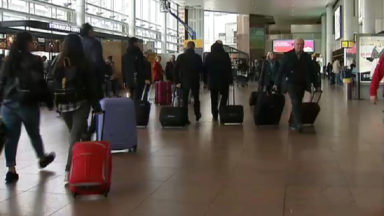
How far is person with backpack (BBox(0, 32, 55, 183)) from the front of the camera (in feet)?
17.1

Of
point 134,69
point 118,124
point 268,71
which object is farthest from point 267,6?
point 118,124

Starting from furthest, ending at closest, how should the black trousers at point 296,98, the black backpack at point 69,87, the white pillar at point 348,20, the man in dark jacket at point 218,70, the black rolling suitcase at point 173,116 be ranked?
the white pillar at point 348,20 < the man in dark jacket at point 218,70 < the black rolling suitcase at point 173,116 < the black trousers at point 296,98 < the black backpack at point 69,87

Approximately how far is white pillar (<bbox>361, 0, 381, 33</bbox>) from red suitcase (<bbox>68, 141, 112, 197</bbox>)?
71.4ft

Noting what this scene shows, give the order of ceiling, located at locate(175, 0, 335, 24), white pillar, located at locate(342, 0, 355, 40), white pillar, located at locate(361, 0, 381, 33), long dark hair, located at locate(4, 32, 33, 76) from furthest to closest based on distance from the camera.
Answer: ceiling, located at locate(175, 0, 335, 24) → white pillar, located at locate(342, 0, 355, 40) → white pillar, located at locate(361, 0, 381, 33) → long dark hair, located at locate(4, 32, 33, 76)

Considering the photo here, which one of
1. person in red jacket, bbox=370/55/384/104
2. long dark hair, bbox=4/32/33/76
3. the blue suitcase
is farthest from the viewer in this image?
the blue suitcase

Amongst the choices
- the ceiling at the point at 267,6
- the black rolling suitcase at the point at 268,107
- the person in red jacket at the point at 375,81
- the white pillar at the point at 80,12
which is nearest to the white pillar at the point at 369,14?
the white pillar at the point at 80,12

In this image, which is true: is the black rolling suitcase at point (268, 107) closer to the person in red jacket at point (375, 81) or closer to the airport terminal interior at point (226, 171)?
the airport terminal interior at point (226, 171)

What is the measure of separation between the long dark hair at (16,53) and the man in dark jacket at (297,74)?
4.79m

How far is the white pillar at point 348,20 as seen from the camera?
1164 inches

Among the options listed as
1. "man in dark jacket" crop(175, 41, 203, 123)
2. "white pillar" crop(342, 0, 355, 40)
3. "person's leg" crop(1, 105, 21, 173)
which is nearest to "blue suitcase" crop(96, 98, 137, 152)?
"person's leg" crop(1, 105, 21, 173)

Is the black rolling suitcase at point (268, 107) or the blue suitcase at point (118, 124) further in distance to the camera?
the black rolling suitcase at point (268, 107)

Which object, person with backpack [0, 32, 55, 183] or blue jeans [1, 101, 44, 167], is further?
blue jeans [1, 101, 44, 167]

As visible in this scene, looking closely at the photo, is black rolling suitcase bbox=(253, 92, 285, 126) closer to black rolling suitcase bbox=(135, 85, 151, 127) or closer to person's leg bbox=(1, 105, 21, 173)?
black rolling suitcase bbox=(135, 85, 151, 127)

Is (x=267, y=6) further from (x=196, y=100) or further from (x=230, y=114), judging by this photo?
(x=230, y=114)
